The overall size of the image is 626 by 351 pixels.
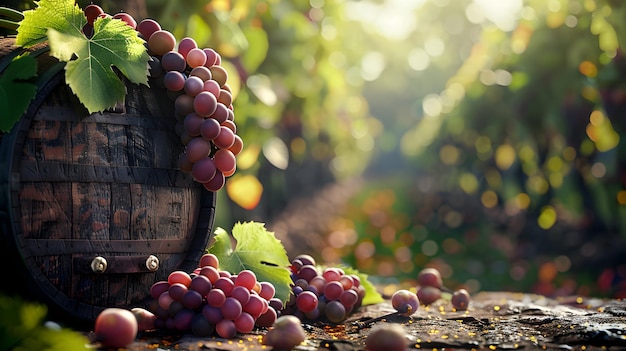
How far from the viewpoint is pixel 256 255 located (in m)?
3.19

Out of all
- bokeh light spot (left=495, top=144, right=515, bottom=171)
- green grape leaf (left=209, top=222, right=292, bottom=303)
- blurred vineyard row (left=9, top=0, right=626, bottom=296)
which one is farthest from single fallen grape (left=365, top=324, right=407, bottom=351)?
bokeh light spot (left=495, top=144, right=515, bottom=171)

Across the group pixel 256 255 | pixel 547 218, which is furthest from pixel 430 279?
pixel 547 218

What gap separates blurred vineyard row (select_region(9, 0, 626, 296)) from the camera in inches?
235

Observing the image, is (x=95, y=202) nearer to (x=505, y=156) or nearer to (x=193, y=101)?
(x=193, y=101)

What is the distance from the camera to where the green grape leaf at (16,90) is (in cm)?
235

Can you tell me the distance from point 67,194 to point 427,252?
7.94 metres

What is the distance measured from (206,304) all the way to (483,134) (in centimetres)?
880

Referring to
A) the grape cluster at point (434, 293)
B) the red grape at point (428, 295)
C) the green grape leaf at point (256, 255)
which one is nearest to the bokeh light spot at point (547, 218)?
the grape cluster at point (434, 293)

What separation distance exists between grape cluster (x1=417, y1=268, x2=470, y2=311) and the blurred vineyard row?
82.5 inches

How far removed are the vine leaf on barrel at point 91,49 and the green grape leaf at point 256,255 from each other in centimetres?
94

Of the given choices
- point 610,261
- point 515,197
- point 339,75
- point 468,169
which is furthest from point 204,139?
point 468,169

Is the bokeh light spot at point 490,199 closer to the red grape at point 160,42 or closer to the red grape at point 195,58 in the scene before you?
the red grape at point 195,58

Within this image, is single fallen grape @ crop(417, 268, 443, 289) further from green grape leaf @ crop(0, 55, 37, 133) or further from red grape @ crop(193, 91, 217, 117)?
green grape leaf @ crop(0, 55, 37, 133)

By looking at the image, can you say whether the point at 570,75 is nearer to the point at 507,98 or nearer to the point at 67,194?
the point at 507,98
